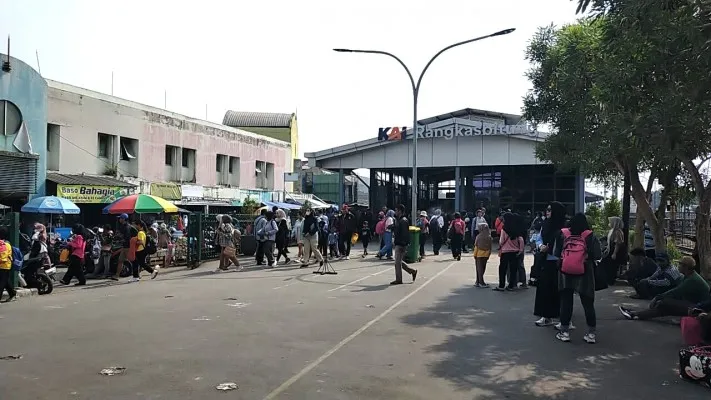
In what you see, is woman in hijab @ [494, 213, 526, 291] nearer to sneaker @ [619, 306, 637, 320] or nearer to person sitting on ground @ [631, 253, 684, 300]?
person sitting on ground @ [631, 253, 684, 300]

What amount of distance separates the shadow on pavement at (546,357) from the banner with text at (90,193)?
52.7ft

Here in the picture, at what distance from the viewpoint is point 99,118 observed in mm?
25141

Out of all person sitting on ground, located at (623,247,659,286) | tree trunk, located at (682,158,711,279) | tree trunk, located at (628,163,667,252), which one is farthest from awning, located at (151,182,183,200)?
tree trunk, located at (682,158,711,279)

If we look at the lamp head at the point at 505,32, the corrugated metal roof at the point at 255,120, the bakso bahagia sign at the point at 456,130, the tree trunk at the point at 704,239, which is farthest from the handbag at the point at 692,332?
the corrugated metal roof at the point at 255,120

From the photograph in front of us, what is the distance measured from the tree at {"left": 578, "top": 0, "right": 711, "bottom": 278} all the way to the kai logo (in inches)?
987

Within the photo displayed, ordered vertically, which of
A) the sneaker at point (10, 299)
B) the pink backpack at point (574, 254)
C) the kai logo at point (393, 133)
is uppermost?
the kai logo at point (393, 133)

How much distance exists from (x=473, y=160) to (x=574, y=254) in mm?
26980

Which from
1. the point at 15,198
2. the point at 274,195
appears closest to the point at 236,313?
the point at 15,198

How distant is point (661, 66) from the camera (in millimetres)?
8617

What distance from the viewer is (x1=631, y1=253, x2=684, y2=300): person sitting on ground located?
10.4m

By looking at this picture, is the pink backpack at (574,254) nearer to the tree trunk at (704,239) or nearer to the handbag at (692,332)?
the handbag at (692,332)

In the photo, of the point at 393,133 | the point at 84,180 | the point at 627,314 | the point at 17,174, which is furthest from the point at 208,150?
the point at 627,314

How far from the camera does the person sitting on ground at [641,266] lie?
37.0 feet

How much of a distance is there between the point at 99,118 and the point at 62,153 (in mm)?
2439
